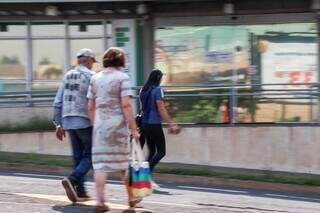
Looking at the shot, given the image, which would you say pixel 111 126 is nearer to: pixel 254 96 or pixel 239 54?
pixel 254 96

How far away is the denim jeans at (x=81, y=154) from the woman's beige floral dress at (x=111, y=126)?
2.26ft

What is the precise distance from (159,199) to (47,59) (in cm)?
1069

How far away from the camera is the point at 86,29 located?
19.2m

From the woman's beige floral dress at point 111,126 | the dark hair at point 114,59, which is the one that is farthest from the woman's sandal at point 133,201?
the dark hair at point 114,59

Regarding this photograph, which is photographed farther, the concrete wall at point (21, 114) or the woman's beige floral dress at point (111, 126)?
the concrete wall at point (21, 114)

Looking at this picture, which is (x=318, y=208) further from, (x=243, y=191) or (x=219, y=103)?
(x=219, y=103)

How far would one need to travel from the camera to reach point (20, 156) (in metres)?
14.1

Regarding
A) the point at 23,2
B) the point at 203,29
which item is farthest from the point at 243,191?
the point at 23,2

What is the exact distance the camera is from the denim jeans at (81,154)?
26.7ft

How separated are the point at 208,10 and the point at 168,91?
3.06m

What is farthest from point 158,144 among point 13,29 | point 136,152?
point 13,29

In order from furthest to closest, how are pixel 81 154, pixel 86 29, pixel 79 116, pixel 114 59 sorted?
pixel 86 29 < pixel 81 154 < pixel 79 116 < pixel 114 59

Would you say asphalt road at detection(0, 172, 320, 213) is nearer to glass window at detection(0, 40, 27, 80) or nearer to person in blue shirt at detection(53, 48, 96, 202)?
person in blue shirt at detection(53, 48, 96, 202)

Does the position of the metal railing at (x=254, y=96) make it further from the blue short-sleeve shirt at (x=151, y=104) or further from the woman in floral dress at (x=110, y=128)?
the woman in floral dress at (x=110, y=128)
